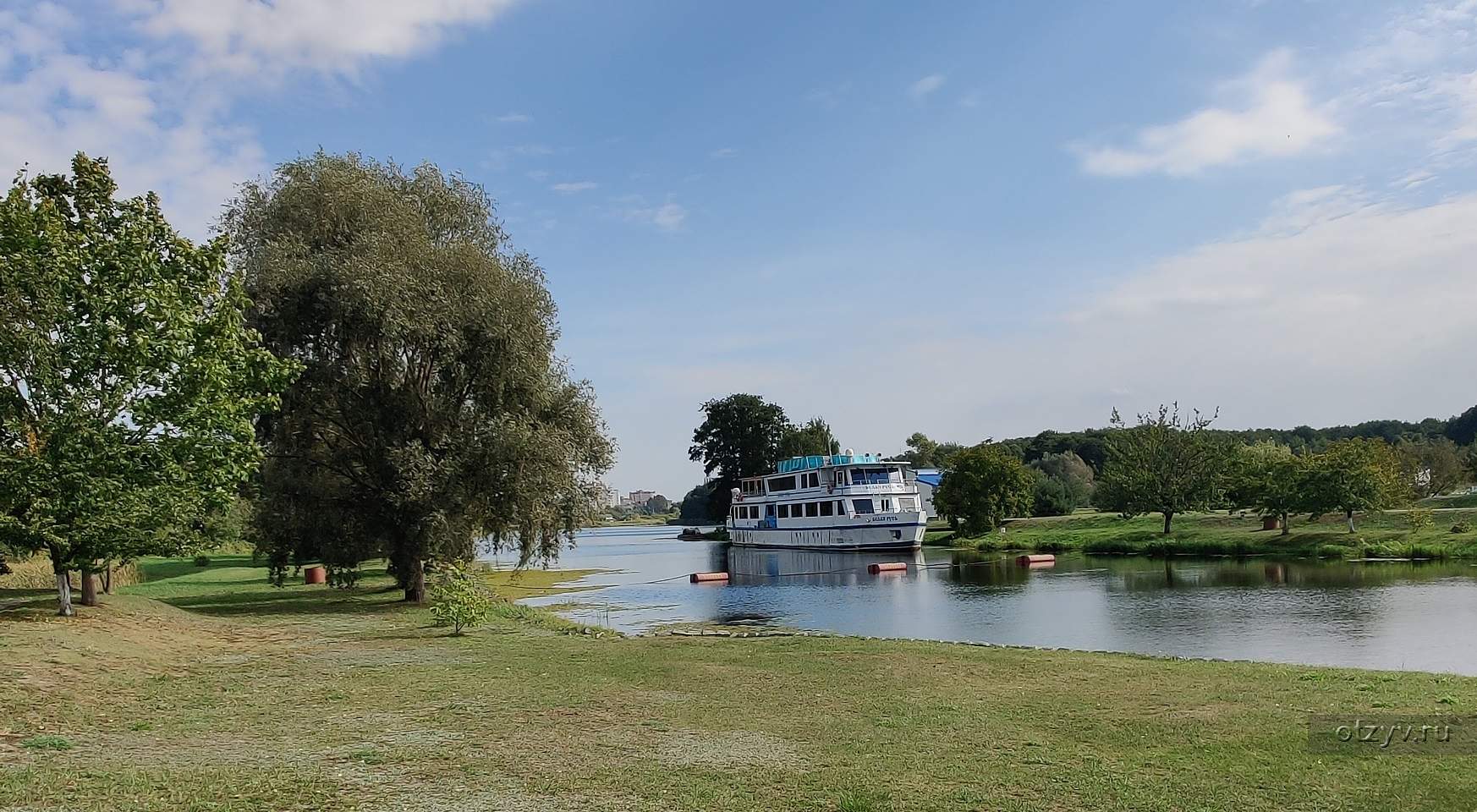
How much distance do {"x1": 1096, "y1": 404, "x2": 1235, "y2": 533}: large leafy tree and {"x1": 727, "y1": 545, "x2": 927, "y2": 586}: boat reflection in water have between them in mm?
14539

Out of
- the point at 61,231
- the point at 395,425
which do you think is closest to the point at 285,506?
the point at 395,425

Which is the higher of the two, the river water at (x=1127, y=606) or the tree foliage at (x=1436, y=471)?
the tree foliage at (x=1436, y=471)

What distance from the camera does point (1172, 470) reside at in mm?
62906

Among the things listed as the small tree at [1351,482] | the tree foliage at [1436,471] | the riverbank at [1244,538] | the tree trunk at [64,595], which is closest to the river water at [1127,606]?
the riverbank at [1244,538]

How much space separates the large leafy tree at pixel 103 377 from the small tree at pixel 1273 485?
167ft

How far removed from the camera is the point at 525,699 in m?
12.9

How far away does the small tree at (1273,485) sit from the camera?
5209cm

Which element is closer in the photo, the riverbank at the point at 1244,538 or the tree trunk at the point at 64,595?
the tree trunk at the point at 64,595

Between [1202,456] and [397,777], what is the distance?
207 ft

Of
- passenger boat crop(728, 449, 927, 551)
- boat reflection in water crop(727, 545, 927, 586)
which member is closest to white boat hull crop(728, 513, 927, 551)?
passenger boat crop(728, 449, 927, 551)

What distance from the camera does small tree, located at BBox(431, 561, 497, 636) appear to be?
21.4 metres

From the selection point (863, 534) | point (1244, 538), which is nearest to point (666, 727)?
point (1244, 538)

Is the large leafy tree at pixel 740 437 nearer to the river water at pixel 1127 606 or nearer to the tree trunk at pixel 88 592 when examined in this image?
the river water at pixel 1127 606

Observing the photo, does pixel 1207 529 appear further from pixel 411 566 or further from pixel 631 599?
pixel 411 566
